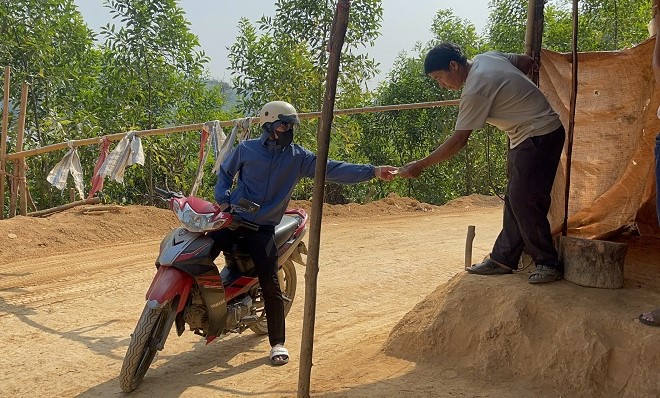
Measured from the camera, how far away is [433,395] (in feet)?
11.4

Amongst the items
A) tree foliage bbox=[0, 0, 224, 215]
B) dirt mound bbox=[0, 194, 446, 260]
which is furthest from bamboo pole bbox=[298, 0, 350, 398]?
tree foliage bbox=[0, 0, 224, 215]

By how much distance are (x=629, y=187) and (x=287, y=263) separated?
2.68 metres

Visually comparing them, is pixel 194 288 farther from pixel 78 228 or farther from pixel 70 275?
pixel 78 228

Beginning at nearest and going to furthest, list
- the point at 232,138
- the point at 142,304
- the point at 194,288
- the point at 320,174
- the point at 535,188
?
the point at 320,174, the point at 535,188, the point at 194,288, the point at 142,304, the point at 232,138

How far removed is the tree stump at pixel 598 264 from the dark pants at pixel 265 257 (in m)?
1.99

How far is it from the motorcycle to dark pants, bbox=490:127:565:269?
1683 millimetres

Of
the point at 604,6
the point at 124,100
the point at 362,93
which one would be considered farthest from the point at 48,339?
the point at 604,6

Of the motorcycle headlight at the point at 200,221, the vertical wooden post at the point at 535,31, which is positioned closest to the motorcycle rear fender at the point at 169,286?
the motorcycle headlight at the point at 200,221

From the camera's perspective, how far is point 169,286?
3.93 metres

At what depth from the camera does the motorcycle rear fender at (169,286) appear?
3.90 m

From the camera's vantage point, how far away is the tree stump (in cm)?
378

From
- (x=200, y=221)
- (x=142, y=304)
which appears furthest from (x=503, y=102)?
(x=142, y=304)

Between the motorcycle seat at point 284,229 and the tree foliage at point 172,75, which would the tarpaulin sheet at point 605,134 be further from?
the tree foliage at point 172,75

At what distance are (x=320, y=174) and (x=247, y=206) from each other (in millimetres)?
882
